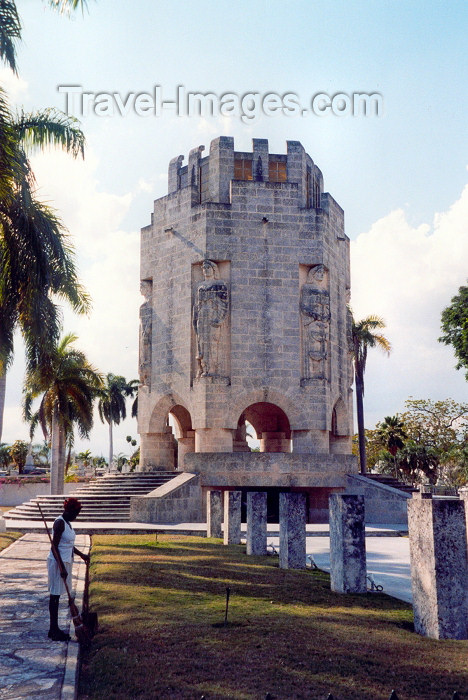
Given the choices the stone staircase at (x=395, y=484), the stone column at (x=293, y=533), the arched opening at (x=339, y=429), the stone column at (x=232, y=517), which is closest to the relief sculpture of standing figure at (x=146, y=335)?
the arched opening at (x=339, y=429)

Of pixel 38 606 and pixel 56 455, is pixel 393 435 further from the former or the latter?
pixel 38 606

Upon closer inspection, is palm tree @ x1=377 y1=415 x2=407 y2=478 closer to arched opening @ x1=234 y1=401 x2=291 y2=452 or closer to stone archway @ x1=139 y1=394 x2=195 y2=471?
arched opening @ x1=234 y1=401 x2=291 y2=452

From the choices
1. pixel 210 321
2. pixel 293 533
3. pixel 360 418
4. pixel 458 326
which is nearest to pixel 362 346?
pixel 360 418

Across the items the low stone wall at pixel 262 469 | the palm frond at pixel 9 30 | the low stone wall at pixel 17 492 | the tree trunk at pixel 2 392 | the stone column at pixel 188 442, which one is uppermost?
the palm frond at pixel 9 30

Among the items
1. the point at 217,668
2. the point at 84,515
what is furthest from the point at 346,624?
the point at 84,515

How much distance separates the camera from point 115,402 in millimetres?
63125

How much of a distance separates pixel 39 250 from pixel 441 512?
10.8 metres

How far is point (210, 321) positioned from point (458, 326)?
37.6 feet

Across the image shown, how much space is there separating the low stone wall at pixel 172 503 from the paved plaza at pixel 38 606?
13.0 feet

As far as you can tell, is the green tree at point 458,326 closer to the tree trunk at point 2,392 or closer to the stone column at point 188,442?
the stone column at point 188,442

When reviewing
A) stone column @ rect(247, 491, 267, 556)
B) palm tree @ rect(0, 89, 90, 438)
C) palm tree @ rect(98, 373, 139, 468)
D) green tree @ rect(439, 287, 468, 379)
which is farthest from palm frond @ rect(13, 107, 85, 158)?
palm tree @ rect(98, 373, 139, 468)

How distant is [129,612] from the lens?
805 cm

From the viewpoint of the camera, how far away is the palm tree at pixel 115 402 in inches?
2447

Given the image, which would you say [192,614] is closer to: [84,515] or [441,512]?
[441,512]
